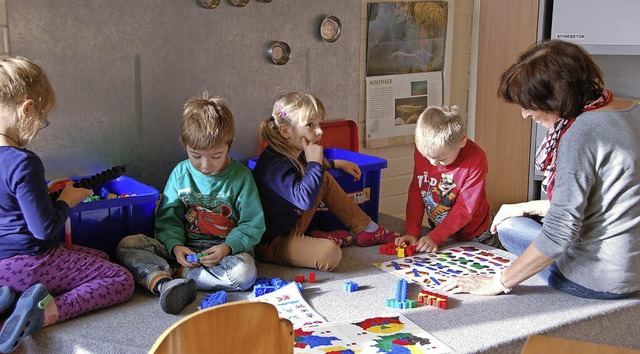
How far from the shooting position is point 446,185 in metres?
2.82

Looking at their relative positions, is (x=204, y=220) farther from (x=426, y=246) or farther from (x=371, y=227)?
(x=426, y=246)

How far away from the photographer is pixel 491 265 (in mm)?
2602

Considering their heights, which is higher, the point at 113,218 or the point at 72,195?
the point at 72,195

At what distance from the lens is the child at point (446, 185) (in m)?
2.66

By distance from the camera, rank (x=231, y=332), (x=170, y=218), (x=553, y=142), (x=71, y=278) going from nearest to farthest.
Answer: (x=231, y=332), (x=71, y=278), (x=553, y=142), (x=170, y=218)

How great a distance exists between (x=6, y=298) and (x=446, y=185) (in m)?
1.54

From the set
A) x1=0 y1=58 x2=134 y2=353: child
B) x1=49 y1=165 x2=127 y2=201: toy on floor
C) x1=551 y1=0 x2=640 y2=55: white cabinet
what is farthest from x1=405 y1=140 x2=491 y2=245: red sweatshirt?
x1=0 y1=58 x2=134 y2=353: child

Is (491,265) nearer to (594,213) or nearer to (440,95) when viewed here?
(594,213)

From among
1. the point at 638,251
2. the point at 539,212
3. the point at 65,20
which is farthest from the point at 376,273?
the point at 65,20

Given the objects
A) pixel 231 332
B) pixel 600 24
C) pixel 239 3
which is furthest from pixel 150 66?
pixel 600 24

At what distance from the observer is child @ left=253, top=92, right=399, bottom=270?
2523mm

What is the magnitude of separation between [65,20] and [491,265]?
5.37 ft

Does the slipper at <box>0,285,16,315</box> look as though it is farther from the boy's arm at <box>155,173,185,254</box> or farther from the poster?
the poster

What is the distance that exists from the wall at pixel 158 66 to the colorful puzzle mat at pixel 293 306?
0.80 m
